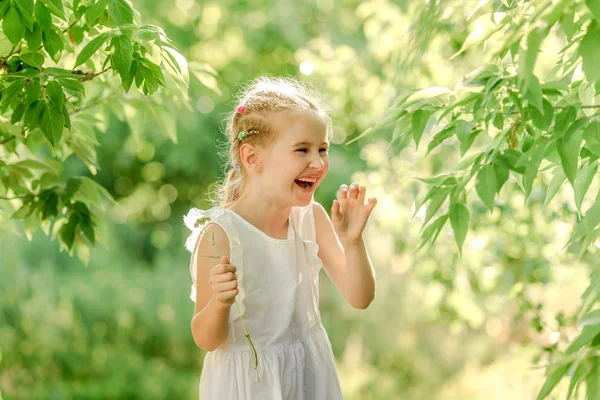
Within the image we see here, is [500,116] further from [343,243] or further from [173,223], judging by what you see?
[173,223]

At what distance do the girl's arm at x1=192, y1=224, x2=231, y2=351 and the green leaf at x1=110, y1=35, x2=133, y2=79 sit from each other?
16.0 inches

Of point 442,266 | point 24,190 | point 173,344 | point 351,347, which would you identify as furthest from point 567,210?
point 173,344

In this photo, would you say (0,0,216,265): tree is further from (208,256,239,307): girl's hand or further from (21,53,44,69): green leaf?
(208,256,239,307): girl's hand

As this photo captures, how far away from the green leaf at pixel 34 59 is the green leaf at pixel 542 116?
77 cm

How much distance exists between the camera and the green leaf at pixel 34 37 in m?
1.24

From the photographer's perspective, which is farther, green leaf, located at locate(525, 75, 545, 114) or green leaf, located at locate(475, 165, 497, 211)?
green leaf, located at locate(475, 165, 497, 211)

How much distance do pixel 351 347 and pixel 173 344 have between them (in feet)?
4.11

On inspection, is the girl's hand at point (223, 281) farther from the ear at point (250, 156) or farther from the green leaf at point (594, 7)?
the green leaf at point (594, 7)

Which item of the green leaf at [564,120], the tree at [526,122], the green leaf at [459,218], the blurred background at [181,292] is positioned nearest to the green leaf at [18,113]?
the tree at [526,122]

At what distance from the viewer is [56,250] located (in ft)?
19.4

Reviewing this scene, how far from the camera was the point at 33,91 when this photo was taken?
4.03ft

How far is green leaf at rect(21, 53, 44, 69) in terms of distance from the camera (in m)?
1.26

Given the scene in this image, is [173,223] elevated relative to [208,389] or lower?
elevated

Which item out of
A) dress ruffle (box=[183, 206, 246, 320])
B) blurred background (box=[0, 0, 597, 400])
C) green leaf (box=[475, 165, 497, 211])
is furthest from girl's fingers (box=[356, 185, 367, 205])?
blurred background (box=[0, 0, 597, 400])
